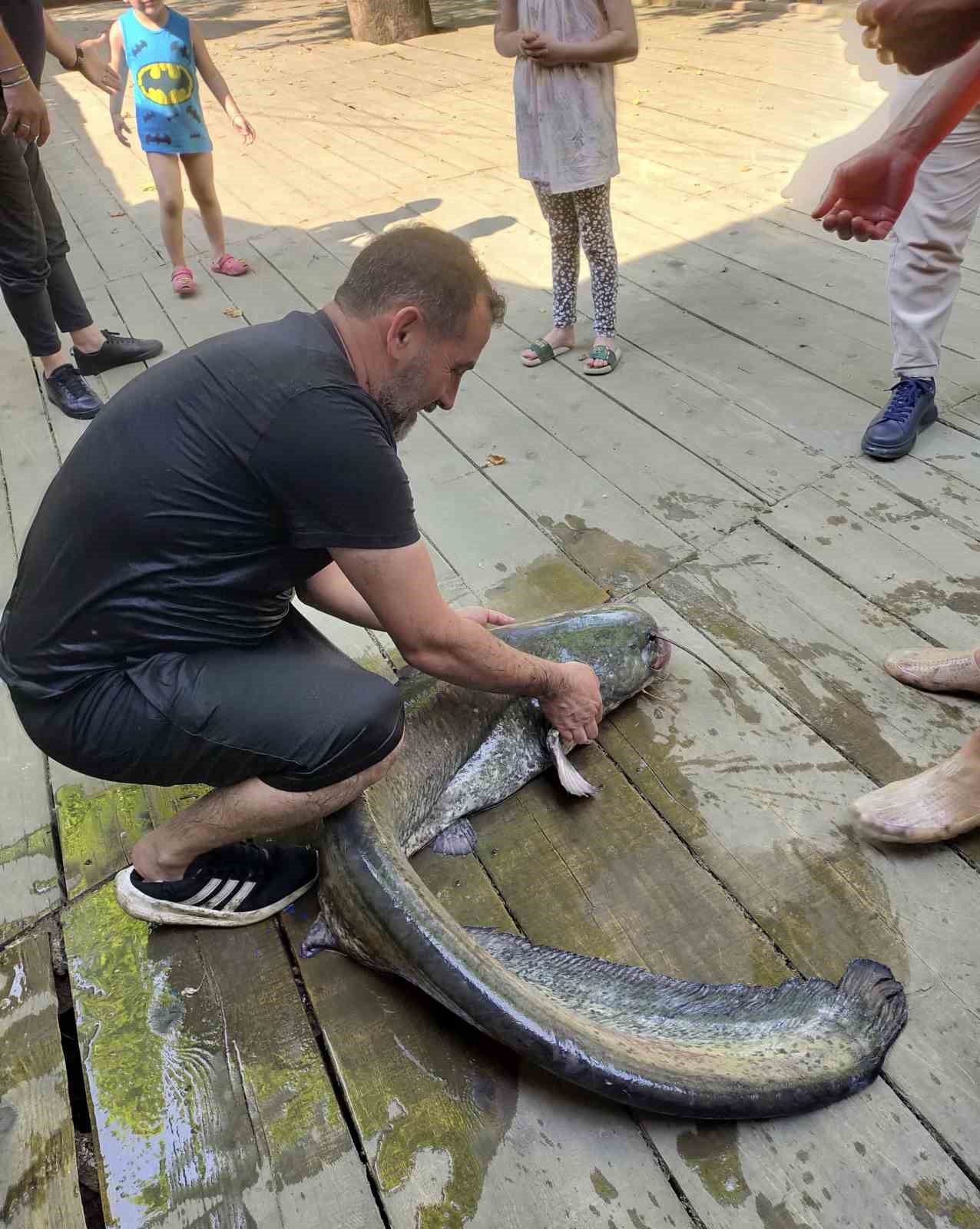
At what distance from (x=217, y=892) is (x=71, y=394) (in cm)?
297

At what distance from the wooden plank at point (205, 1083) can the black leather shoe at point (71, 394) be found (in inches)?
108

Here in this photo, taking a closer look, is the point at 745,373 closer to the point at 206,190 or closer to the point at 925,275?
the point at 925,275

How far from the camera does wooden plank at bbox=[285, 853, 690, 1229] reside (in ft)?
5.13

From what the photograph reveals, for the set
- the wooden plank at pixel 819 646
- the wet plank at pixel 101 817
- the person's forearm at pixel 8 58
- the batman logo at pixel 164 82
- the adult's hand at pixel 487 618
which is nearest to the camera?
the wet plank at pixel 101 817

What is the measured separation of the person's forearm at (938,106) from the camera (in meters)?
2.04

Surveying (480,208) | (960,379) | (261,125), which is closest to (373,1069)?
(960,379)

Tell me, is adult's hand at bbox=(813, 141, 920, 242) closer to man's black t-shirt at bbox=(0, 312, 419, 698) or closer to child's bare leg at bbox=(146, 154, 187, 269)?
man's black t-shirt at bbox=(0, 312, 419, 698)

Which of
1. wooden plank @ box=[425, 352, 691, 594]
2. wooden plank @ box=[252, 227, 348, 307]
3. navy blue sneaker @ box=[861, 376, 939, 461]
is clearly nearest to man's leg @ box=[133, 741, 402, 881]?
wooden plank @ box=[425, 352, 691, 594]

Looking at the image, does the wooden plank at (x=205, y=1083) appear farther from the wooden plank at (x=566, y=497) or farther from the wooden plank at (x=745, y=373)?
the wooden plank at (x=745, y=373)

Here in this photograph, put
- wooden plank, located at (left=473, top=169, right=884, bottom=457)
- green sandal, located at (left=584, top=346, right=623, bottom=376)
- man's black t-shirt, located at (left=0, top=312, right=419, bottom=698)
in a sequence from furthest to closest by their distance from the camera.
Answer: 1. green sandal, located at (left=584, top=346, right=623, bottom=376)
2. wooden plank, located at (left=473, top=169, right=884, bottom=457)
3. man's black t-shirt, located at (left=0, top=312, right=419, bottom=698)

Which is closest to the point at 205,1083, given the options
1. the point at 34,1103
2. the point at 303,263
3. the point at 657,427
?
the point at 34,1103

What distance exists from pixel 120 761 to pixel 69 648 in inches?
10.0

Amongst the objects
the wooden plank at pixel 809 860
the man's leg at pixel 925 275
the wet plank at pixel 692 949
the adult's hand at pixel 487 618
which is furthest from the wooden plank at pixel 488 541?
the man's leg at pixel 925 275

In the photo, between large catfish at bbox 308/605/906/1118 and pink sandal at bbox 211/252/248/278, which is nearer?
large catfish at bbox 308/605/906/1118
